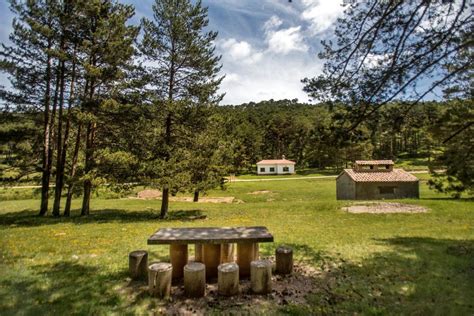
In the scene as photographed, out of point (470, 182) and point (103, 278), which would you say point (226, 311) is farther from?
point (470, 182)

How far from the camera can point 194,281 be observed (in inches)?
195

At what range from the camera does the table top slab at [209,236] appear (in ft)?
17.8

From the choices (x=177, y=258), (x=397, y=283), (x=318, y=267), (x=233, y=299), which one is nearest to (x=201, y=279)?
(x=233, y=299)

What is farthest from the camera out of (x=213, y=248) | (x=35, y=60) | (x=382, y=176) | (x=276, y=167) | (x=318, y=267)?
(x=276, y=167)

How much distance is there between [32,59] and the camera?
1462 cm

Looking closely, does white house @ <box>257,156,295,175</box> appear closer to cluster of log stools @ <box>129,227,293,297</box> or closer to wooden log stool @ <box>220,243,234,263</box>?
wooden log stool @ <box>220,243,234,263</box>

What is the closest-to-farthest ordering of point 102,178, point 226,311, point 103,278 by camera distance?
point 226,311
point 103,278
point 102,178

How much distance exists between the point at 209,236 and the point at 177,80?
1206cm

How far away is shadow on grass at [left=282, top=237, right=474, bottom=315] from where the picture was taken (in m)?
4.70

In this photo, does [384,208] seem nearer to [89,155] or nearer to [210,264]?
[210,264]

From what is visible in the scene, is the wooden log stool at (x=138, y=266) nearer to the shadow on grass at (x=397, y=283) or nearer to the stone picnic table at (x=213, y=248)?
the stone picnic table at (x=213, y=248)

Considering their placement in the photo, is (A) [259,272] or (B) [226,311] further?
(A) [259,272]

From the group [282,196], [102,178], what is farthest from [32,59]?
[282,196]

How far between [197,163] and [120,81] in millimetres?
5959
